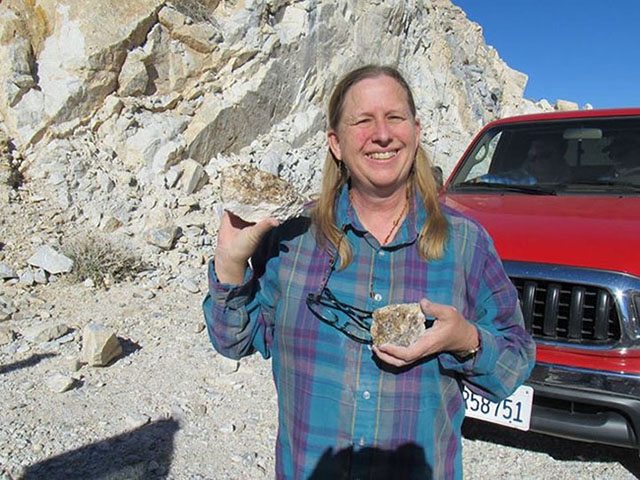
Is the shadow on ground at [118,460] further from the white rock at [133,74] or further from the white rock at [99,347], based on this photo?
the white rock at [133,74]

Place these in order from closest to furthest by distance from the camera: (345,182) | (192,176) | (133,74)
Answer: (345,182), (192,176), (133,74)

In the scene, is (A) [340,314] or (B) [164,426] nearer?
(A) [340,314]

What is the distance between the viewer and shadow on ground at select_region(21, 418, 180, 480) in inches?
111

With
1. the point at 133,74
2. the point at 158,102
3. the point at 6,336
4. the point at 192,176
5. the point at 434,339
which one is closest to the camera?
the point at 434,339

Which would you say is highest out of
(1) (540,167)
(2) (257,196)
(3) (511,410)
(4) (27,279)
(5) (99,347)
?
(1) (540,167)

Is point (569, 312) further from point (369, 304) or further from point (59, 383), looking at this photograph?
point (59, 383)

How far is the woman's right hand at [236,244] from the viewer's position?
1.40 meters

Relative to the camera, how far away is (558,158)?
4.11 metres

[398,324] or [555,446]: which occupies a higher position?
[398,324]

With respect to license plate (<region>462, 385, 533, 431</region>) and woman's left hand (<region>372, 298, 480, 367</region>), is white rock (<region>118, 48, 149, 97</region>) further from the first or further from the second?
woman's left hand (<region>372, 298, 480, 367</region>)

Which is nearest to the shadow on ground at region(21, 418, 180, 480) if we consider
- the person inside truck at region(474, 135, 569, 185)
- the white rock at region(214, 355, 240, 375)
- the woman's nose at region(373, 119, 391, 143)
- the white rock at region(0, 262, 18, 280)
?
the white rock at region(214, 355, 240, 375)

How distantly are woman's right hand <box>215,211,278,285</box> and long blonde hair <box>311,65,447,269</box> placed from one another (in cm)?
20

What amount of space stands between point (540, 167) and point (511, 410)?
2.04 meters

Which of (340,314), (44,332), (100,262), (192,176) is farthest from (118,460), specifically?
(192,176)
